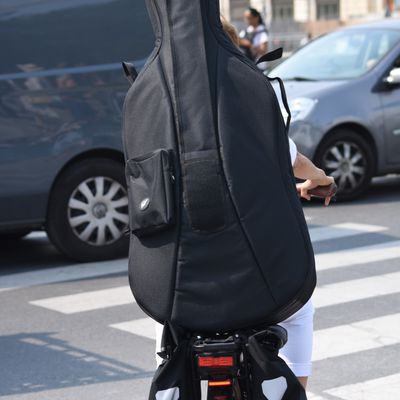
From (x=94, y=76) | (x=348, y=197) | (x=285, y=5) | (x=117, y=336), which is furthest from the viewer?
(x=285, y=5)

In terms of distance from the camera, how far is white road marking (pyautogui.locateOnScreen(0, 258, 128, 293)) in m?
7.88

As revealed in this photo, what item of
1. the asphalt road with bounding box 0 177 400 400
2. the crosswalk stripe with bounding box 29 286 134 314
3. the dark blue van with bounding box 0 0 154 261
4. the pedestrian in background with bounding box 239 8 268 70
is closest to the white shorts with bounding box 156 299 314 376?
the asphalt road with bounding box 0 177 400 400

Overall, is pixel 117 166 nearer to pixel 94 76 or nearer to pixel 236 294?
pixel 94 76

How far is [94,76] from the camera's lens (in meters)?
8.31

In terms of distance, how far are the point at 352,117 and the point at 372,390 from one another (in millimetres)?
6427

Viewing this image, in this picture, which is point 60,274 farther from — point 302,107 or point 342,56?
point 342,56

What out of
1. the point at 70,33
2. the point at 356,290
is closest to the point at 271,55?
the point at 356,290

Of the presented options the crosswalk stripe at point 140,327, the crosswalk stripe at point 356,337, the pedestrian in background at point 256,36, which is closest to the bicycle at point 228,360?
the crosswalk stripe at point 356,337

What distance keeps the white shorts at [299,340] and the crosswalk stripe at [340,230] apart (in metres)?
5.95

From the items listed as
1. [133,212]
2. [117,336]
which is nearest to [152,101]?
[133,212]

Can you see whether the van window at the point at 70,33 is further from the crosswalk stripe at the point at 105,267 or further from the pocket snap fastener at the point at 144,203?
the pocket snap fastener at the point at 144,203

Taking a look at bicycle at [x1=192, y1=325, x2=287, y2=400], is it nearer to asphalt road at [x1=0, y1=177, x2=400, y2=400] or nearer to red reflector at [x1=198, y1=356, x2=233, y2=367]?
red reflector at [x1=198, y1=356, x2=233, y2=367]

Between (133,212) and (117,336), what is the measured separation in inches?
132

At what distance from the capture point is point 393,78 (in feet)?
37.4
